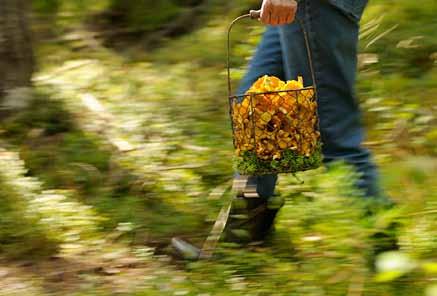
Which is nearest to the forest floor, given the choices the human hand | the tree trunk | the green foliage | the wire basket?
the green foliage

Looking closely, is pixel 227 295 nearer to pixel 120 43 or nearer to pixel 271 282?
pixel 271 282

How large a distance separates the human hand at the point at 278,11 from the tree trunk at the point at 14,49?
178 centimetres

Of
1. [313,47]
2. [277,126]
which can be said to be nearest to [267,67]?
[313,47]

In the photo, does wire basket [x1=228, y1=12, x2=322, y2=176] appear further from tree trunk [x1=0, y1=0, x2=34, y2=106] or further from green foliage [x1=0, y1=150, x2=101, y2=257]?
tree trunk [x1=0, y1=0, x2=34, y2=106]

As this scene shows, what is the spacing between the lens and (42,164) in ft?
12.8

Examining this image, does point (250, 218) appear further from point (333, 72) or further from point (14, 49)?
point (14, 49)

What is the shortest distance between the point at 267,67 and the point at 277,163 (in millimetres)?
460

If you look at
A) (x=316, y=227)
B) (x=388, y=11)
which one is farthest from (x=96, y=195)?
(x=388, y=11)

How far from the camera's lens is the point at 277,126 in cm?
280

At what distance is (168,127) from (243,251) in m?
1.24

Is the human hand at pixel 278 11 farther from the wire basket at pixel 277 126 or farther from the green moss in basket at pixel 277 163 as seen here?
the green moss in basket at pixel 277 163

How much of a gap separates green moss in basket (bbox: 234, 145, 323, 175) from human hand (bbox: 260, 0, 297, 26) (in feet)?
1.26

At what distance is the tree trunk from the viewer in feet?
13.7

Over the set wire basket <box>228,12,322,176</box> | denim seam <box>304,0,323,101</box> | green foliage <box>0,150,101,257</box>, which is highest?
denim seam <box>304,0,323,101</box>
